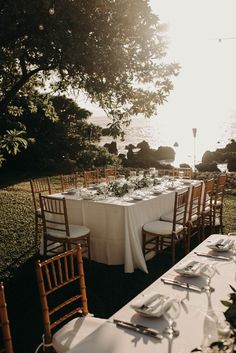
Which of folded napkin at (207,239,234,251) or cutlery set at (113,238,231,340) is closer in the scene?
cutlery set at (113,238,231,340)

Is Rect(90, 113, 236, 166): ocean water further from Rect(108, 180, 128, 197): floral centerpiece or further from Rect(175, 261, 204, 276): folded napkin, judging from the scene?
Rect(175, 261, 204, 276): folded napkin

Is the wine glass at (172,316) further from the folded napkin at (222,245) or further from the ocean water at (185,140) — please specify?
the ocean water at (185,140)

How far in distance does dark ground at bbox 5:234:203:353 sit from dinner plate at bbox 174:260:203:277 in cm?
174

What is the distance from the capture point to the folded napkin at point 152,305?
2.13 m

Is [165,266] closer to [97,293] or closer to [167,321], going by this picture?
[97,293]

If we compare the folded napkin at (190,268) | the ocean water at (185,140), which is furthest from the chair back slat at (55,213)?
the ocean water at (185,140)

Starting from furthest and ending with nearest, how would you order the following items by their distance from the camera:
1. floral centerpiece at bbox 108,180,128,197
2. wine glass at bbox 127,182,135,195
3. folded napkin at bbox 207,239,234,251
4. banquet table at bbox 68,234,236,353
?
wine glass at bbox 127,182,135,195 → floral centerpiece at bbox 108,180,128,197 → folded napkin at bbox 207,239,234,251 → banquet table at bbox 68,234,236,353

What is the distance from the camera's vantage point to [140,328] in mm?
2031

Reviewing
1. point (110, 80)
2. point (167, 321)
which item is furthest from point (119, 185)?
point (167, 321)

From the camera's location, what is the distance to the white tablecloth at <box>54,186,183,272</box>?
17.4 ft

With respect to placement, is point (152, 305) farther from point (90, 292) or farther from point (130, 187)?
point (130, 187)

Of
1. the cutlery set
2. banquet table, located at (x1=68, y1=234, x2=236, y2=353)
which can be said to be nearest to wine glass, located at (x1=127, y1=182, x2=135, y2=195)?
the cutlery set

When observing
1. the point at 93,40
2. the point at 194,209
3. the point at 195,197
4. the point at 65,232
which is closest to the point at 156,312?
the point at 65,232

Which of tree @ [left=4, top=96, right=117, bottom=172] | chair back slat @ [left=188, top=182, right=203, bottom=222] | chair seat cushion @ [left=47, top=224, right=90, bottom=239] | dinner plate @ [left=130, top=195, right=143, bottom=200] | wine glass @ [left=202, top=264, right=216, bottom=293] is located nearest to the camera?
wine glass @ [left=202, top=264, right=216, bottom=293]
